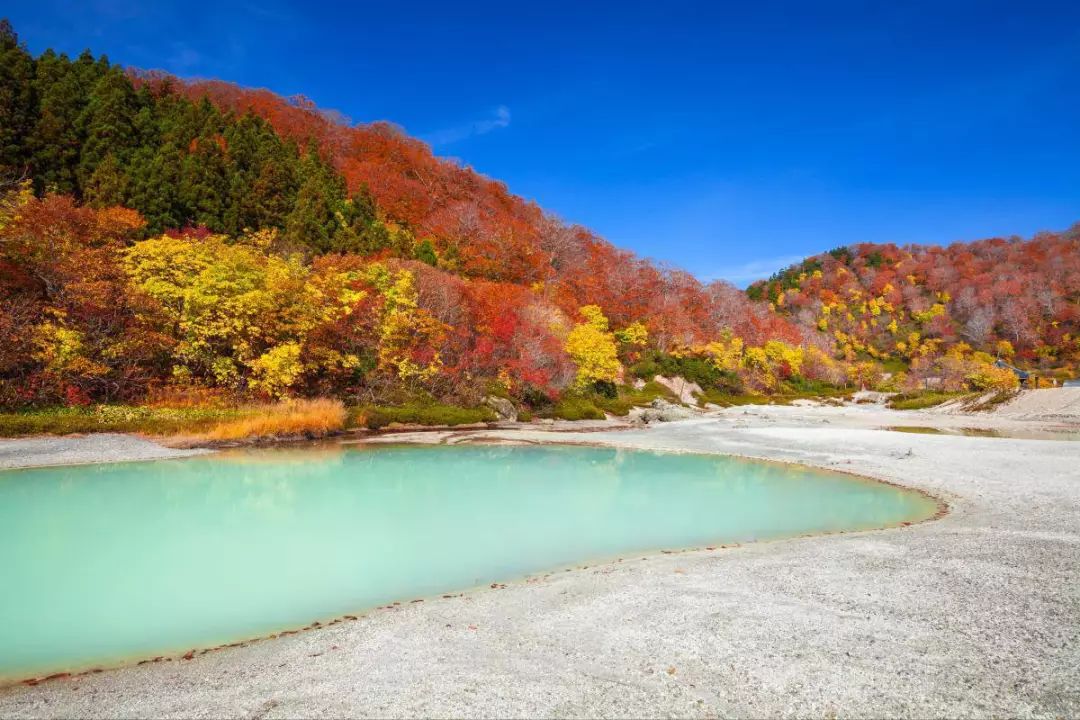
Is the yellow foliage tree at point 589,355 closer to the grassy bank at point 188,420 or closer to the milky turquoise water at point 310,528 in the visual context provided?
the grassy bank at point 188,420

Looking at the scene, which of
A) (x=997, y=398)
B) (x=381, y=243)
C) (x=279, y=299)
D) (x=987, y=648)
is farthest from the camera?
(x=381, y=243)

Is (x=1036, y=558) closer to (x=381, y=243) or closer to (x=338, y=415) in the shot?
(x=338, y=415)

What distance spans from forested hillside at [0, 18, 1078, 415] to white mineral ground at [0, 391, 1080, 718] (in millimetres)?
22321

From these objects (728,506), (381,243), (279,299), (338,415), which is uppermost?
(381,243)

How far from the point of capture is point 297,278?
29594mm

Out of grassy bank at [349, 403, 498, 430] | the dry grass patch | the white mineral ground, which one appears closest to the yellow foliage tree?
grassy bank at [349, 403, 498, 430]

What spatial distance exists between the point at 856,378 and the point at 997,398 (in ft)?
141

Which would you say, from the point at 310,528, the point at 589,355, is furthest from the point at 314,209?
the point at 310,528

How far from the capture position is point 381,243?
47.0 meters

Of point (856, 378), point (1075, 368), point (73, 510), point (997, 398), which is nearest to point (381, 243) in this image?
point (73, 510)

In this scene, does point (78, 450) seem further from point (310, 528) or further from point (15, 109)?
point (15, 109)

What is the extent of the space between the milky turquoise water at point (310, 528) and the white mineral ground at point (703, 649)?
4.31ft

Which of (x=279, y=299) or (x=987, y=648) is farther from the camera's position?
(x=279, y=299)

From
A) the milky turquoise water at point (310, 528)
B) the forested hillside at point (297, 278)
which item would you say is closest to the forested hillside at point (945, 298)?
the forested hillside at point (297, 278)
